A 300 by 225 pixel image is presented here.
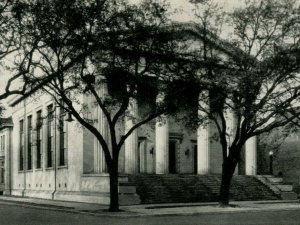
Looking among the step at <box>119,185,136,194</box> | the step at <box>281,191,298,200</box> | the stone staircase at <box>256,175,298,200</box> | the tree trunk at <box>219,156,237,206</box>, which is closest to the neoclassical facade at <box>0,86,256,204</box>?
the step at <box>119,185,136,194</box>

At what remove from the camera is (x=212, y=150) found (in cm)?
4488

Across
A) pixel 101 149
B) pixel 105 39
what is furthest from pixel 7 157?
pixel 105 39

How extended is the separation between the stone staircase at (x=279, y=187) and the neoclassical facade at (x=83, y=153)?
2627mm

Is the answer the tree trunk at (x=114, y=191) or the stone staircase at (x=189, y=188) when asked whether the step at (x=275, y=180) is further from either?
the tree trunk at (x=114, y=191)

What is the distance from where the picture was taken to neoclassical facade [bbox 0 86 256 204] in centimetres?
3267

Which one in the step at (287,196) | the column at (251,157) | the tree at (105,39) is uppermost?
the tree at (105,39)

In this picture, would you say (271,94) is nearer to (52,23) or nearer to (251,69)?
(251,69)

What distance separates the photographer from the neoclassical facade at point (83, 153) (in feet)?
107

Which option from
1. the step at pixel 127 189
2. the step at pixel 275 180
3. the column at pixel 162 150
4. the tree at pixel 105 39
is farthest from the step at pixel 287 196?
the tree at pixel 105 39

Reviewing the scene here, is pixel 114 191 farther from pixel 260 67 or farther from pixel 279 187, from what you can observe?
pixel 279 187

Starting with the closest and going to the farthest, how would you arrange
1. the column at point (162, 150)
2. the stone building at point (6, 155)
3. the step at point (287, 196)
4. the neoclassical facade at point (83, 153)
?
1. the neoclassical facade at point (83, 153)
2. the step at point (287, 196)
3. the column at point (162, 150)
4. the stone building at point (6, 155)

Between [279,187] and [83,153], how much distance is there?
44.5 ft

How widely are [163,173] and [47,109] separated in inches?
481

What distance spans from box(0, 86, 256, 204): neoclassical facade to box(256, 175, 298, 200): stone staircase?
103 inches
